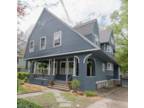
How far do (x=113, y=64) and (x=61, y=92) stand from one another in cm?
58

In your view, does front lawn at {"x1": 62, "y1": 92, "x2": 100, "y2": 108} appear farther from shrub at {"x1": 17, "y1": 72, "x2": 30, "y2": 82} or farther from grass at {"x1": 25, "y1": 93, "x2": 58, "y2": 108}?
shrub at {"x1": 17, "y1": 72, "x2": 30, "y2": 82}

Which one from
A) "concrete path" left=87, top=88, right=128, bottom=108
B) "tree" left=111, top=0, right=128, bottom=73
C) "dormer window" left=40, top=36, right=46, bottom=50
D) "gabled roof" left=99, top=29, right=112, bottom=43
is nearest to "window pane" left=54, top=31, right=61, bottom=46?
"dormer window" left=40, top=36, right=46, bottom=50

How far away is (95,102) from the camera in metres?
2.07

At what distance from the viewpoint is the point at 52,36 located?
213 cm

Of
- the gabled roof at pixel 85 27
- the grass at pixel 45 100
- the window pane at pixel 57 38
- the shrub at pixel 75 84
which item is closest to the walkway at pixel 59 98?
the grass at pixel 45 100

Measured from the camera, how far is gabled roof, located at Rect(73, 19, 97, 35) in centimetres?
212

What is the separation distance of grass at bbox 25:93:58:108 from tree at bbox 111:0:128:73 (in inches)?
29.7

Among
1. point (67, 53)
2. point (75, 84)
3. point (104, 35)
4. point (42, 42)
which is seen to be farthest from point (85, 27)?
point (75, 84)

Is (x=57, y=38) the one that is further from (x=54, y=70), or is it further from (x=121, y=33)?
(x=121, y=33)

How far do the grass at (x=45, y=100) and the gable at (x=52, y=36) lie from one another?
39cm

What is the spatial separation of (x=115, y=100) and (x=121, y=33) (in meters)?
0.67
